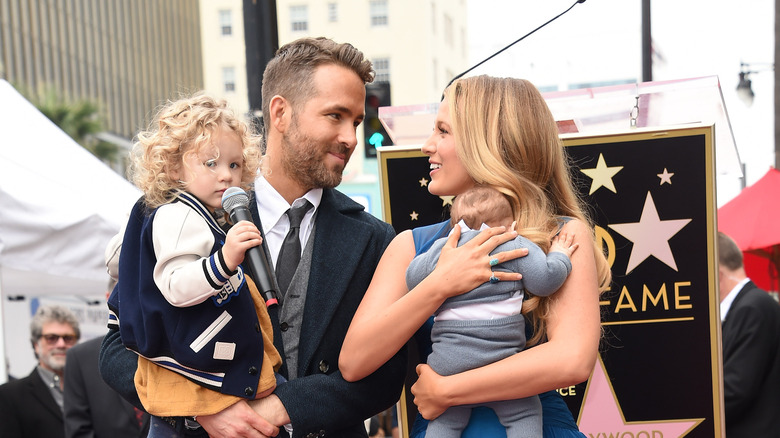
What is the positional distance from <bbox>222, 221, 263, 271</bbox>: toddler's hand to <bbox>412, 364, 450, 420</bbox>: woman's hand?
643mm

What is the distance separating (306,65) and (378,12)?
47486 millimetres

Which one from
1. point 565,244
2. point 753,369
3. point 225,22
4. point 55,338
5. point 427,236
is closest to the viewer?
point 565,244

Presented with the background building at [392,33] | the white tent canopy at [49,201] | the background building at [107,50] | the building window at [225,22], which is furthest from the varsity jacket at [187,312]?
the building window at [225,22]

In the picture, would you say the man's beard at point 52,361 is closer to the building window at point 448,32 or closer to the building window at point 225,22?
the building window at point 448,32

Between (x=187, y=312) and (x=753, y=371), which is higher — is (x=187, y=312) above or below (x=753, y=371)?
above

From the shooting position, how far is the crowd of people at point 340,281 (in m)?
2.54

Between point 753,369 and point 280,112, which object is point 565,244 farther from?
point 753,369

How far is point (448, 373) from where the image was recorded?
8.46ft

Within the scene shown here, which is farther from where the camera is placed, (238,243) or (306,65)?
(306,65)

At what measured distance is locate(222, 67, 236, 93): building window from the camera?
173 ft

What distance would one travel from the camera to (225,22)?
53.2 meters

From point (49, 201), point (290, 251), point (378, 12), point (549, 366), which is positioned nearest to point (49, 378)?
point (49, 201)

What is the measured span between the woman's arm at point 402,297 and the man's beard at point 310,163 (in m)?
0.49

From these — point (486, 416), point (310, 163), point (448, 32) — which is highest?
point (448, 32)
